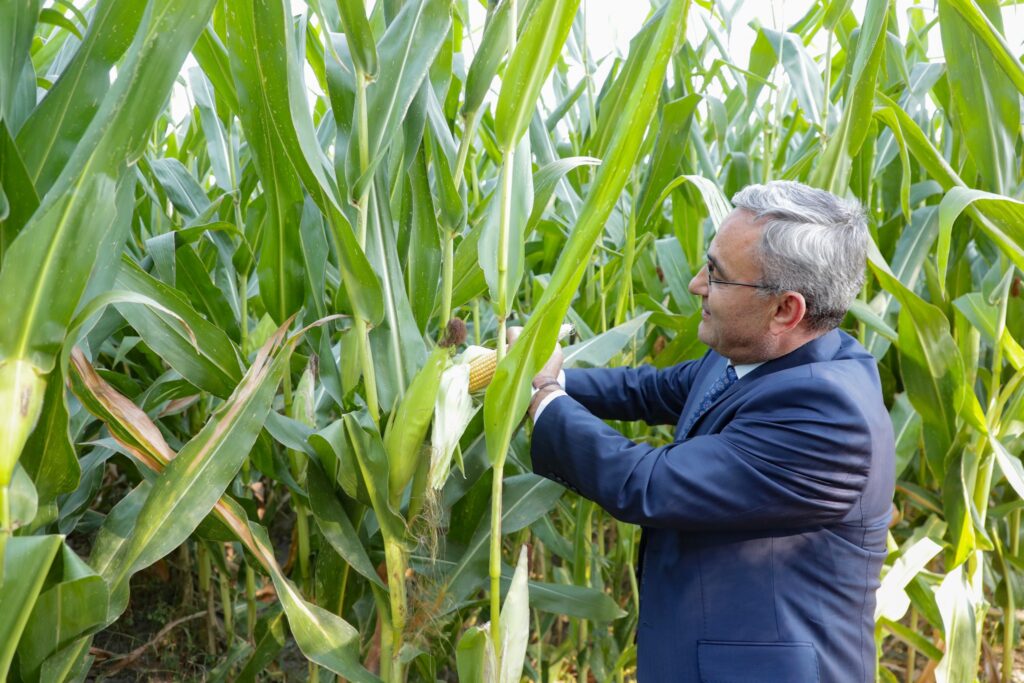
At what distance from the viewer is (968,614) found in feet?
6.21

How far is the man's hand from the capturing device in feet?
→ 4.83

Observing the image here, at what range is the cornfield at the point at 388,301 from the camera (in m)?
1.06

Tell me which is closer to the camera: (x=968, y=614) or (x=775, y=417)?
(x=775, y=417)

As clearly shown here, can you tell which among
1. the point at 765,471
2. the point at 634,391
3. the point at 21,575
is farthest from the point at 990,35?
the point at 21,575

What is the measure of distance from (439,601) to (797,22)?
1751 mm

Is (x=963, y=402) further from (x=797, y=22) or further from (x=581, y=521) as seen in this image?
(x=797, y=22)

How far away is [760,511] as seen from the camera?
4.63 ft

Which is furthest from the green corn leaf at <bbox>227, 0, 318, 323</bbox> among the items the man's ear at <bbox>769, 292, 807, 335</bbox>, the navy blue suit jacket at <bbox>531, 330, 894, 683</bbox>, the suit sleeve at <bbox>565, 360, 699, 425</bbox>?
the man's ear at <bbox>769, 292, 807, 335</bbox>

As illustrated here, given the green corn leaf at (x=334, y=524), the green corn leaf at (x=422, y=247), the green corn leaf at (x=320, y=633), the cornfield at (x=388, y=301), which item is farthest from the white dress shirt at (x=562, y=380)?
the green corn leaf at (x=320, y=633)

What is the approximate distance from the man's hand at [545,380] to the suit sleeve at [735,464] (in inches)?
1.4

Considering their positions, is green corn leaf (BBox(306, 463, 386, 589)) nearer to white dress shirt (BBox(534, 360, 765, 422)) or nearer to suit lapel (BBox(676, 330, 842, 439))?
white dress shirt (BBox(534, 360, 765, 422))

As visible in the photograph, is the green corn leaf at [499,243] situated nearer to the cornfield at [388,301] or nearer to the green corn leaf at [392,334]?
the cornfield at [388,301]

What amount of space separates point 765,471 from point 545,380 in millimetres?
381

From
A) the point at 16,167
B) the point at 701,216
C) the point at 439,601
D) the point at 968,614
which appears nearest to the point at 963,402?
the point at 968,614
